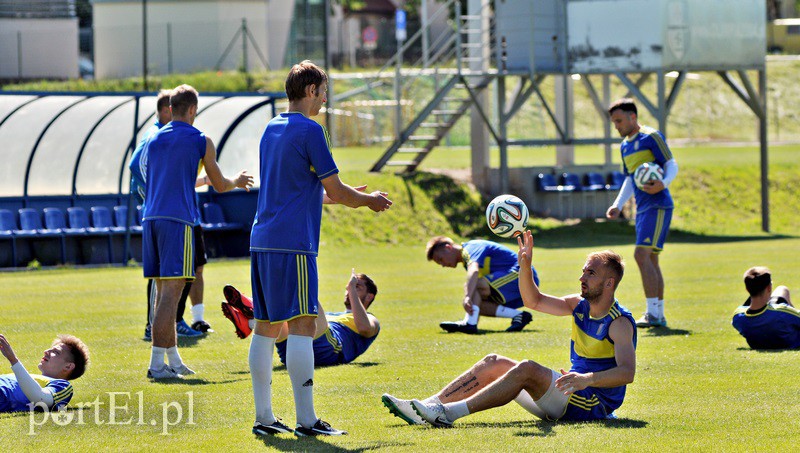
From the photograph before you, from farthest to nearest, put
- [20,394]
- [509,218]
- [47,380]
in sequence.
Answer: [509,218]
[47,380]
[20,394]

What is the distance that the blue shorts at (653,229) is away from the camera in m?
13.4

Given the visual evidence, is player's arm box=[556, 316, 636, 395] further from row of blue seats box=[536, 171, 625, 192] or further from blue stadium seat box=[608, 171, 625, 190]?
blue stadium seat box=[608, 171, 625, 190]

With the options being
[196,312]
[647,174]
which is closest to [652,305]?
[647,174]

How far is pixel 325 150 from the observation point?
7707mm

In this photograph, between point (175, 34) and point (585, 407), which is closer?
point (585, 407)

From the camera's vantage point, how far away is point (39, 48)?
5144cm

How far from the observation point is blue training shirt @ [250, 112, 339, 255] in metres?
7.68

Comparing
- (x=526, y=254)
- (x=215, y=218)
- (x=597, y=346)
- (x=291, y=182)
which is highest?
(x=291, y=182)

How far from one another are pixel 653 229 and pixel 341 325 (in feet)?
13.7

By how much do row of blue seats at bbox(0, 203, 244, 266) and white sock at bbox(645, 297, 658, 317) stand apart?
36.9 ft

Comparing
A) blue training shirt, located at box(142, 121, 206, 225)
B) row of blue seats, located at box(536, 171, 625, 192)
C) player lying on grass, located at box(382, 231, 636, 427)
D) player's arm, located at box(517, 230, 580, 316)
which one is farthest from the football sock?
row of blue seats, located at box(536, 171, 625, 192)

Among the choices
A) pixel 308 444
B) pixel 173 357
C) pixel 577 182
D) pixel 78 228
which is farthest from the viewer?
pixel 577 182

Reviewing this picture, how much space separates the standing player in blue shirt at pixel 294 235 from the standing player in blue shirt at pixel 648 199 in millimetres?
5972

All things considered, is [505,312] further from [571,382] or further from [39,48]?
[39,48]
